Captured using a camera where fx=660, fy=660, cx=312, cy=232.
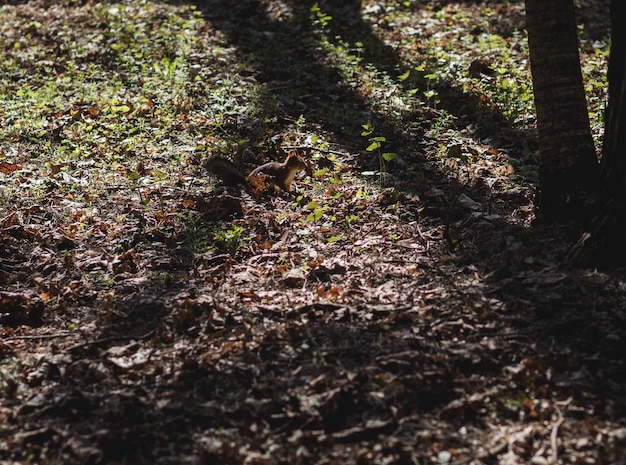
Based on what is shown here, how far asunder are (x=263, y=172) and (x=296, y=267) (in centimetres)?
148

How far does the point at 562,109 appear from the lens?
4.80 m

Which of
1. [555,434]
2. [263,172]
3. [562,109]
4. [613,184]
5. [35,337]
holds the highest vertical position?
[562,109]

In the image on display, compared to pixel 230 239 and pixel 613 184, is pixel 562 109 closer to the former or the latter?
pixel 613 184

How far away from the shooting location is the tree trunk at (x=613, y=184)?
3.95 m

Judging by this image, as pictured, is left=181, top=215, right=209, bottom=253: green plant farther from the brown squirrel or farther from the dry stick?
the dry stick

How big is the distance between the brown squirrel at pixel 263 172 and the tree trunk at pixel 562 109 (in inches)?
85.4

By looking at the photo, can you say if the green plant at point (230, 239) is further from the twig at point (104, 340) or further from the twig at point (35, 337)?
the twig at point (35, 337)

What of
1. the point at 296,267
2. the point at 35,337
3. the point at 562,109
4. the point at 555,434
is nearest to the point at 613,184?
the point at 562,109

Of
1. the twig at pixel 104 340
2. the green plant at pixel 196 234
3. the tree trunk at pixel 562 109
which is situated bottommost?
the twig at pixel 104 340

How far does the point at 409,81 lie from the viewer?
7.92 meters

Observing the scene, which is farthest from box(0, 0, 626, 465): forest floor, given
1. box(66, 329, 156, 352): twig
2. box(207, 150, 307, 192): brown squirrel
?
box(207, 150, 307, 192): brown squirrel

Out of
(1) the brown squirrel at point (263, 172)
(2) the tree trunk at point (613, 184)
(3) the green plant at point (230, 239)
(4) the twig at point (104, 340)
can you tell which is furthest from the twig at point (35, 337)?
(2) the tree trunk at point (613, 184)

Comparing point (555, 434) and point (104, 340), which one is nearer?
point (555, 434)

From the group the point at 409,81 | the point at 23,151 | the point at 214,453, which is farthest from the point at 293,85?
the point at 214,453
